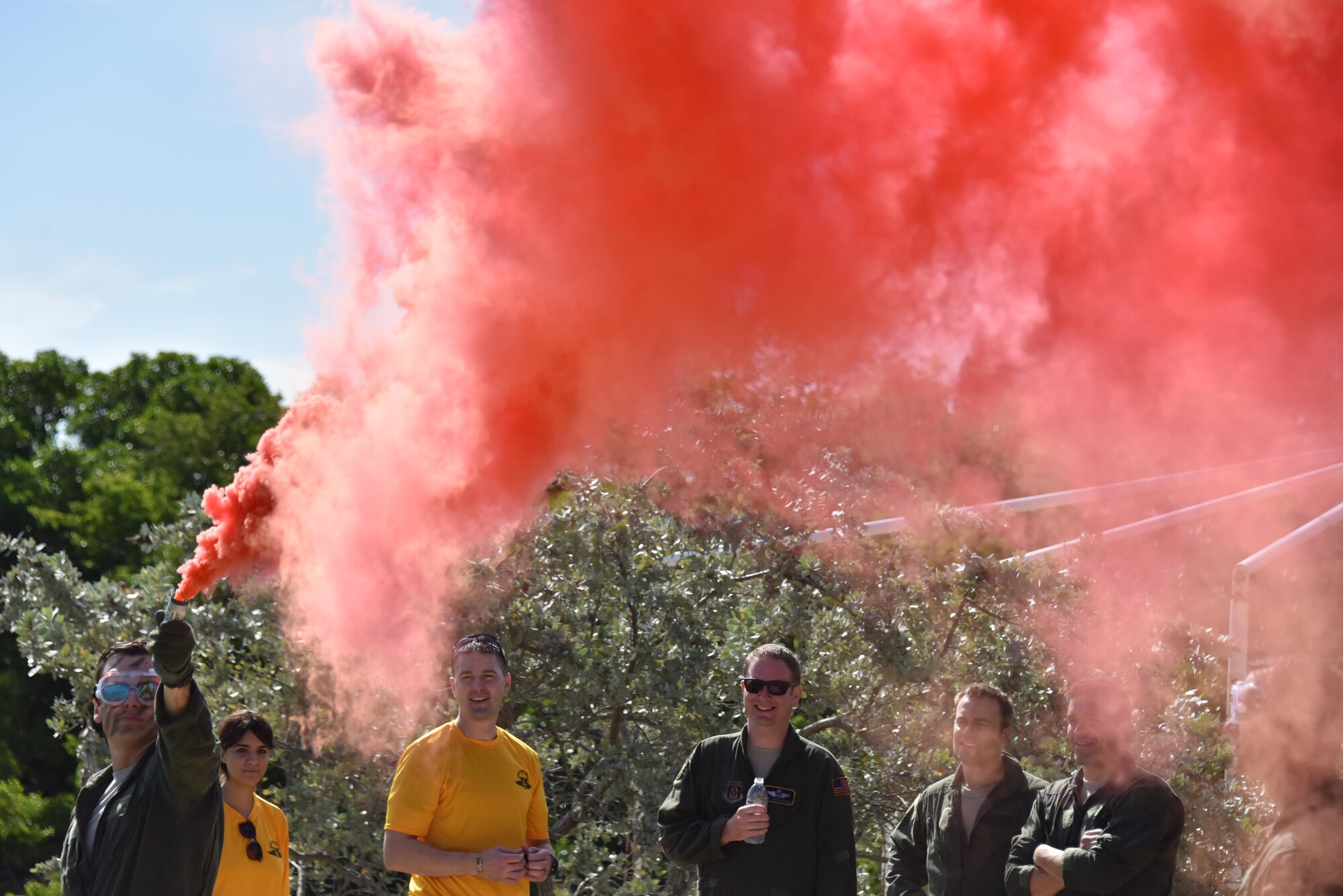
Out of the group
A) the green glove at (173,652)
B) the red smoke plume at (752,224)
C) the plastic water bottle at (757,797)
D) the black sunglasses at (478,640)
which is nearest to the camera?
the green glove at (173,652)

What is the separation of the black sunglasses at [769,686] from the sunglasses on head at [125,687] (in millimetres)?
1955

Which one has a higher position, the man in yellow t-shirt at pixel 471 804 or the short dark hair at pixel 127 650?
the short dark hair at pixel 127 650

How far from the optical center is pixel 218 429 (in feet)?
80.0

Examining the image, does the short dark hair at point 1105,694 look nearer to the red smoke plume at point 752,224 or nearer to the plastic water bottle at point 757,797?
the plastic water bottle at point 757,797

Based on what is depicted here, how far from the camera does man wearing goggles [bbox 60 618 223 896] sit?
3.27 metres

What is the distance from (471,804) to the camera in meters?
4.08

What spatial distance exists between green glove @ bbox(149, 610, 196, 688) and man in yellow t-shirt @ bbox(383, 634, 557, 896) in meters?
0.99

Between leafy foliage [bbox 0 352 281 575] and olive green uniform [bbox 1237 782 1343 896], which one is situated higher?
leafy foliage [bbox 0 352 281 575]

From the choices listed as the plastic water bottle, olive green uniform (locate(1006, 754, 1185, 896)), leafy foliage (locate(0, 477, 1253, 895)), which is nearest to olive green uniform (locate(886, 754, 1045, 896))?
olive green uniform (locate(1006, 754, 1185, 896))

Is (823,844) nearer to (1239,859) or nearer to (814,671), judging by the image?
(814,671)

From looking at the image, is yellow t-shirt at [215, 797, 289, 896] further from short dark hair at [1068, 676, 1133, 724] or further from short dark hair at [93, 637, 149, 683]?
short dark hair at [1068, 676, 1133, 724]

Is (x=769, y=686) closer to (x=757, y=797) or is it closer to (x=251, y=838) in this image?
(x=757, y=797)

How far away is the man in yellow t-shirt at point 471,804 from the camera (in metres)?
3.98

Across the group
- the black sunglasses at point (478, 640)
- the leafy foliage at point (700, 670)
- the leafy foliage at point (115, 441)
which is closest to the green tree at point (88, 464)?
the leafy foliage at point (115, 441)
